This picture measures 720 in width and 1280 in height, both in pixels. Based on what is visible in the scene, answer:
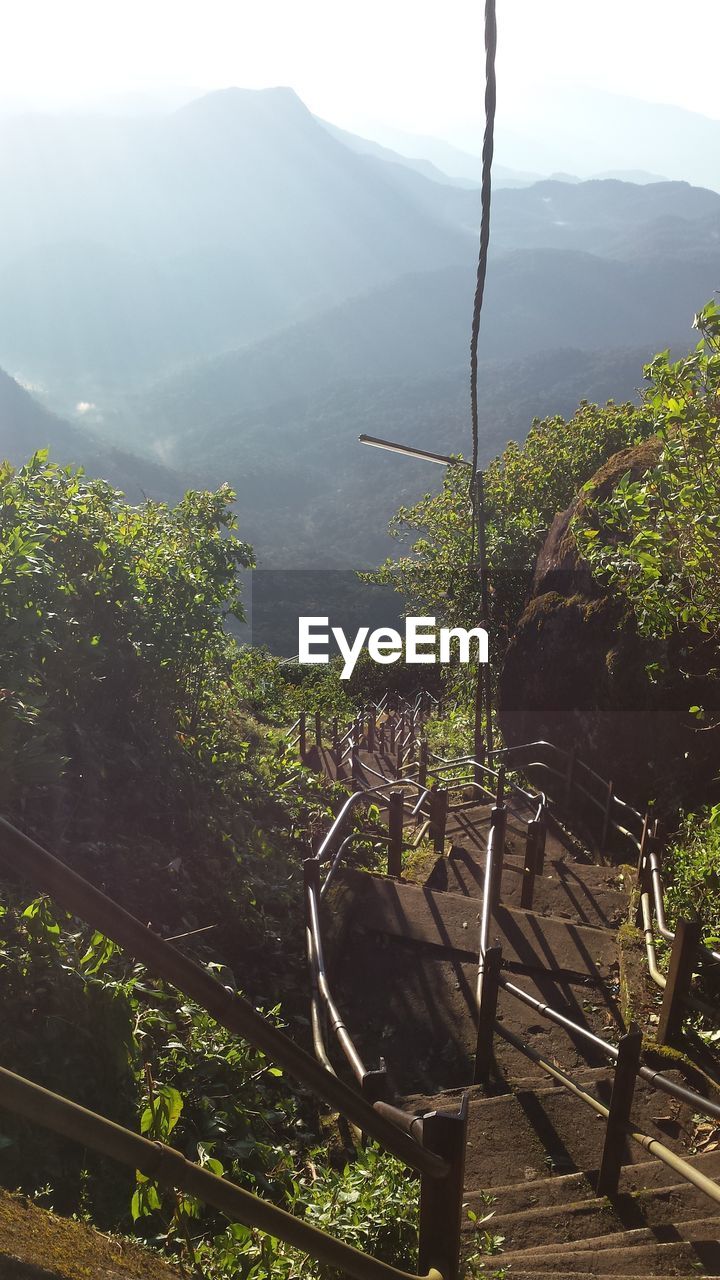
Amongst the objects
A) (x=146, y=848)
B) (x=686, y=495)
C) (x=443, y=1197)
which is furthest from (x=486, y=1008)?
(x=146, y=848)

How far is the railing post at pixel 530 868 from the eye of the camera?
6.57 meters

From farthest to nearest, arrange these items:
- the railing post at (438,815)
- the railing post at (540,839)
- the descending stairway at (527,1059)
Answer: the railing post at (438,815) < the railing post at (540,839) < the descending stairway at (527,1059)

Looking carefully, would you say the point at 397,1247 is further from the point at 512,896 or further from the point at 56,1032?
the point at 512,896

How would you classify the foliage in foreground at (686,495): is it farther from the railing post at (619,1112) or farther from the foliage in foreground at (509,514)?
the foliage in foreground at (509,514)

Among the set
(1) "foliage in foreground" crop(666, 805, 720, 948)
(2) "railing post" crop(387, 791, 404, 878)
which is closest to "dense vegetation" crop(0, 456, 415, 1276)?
(2) "railing post" crop(387, 791, 404, 878)

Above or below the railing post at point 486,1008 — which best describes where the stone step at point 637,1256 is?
below

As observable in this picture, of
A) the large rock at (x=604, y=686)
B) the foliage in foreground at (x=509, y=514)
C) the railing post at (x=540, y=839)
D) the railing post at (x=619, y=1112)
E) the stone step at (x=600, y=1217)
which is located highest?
the foliage in foreground at (x=509, y=514)

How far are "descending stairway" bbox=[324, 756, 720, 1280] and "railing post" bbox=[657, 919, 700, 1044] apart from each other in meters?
0.26

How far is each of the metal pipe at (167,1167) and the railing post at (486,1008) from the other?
2.15 meters

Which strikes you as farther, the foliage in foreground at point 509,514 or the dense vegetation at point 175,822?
the foliage in foreground at point 509,514

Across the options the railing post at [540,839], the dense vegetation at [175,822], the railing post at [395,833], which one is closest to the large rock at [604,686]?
the dense vegetation at [175,822]

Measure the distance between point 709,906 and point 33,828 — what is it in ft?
15.3

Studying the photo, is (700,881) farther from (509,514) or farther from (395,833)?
(509,514)

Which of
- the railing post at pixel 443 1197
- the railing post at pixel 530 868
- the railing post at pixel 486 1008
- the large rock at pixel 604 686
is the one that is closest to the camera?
the railing post at pixel 443 1197
